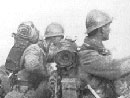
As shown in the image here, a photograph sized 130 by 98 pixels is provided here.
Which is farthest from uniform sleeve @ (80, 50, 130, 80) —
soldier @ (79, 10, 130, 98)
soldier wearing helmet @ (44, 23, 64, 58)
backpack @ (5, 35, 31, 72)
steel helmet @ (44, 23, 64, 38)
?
steel helmet @ (44, 23, 64, 38)

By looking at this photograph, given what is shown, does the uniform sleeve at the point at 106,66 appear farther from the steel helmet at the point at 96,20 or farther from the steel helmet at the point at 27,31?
the steel helmet at the point at 27,31

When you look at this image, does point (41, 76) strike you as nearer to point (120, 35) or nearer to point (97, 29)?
point (97, 29)

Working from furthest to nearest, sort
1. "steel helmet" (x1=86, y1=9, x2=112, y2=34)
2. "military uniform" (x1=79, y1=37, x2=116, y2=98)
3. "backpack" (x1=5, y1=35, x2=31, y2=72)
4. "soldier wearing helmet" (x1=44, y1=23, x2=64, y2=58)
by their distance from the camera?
"soldier wearing helmet" (x1=44, y1=23, x2=64, y2=58) < "backpack" (x1=5, y1=35, x2=31, y2=72) < "steel helmet" (x1=86, y1=9, x2=112, y2=34) < "military uniform" (x1=79, y1=37, x2=116, y2=98)

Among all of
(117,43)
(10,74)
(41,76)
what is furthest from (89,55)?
(117,43)

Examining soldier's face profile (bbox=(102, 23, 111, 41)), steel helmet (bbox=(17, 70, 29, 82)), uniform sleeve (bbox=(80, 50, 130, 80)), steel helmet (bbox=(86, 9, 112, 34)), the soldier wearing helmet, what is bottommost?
steel helmet (bbox=(17, 70, 29, 82))

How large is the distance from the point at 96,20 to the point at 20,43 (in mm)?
2614

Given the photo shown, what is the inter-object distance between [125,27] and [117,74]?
14.6 meters

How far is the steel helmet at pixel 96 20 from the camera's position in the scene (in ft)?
23.2

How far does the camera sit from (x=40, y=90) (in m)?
8.30

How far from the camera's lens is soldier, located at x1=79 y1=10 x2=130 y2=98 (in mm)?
6551

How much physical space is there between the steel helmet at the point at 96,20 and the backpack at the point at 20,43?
2.26 meters

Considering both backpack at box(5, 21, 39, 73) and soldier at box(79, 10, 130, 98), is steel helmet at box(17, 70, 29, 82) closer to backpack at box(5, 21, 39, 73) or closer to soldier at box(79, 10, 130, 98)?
backpack at box(5, 21, 39, 73)

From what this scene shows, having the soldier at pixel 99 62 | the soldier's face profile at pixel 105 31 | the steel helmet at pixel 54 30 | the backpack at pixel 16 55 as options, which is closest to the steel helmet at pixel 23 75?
the backpack at pixel 16 55

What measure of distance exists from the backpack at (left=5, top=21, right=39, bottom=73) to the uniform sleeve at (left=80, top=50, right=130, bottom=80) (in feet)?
8.55
